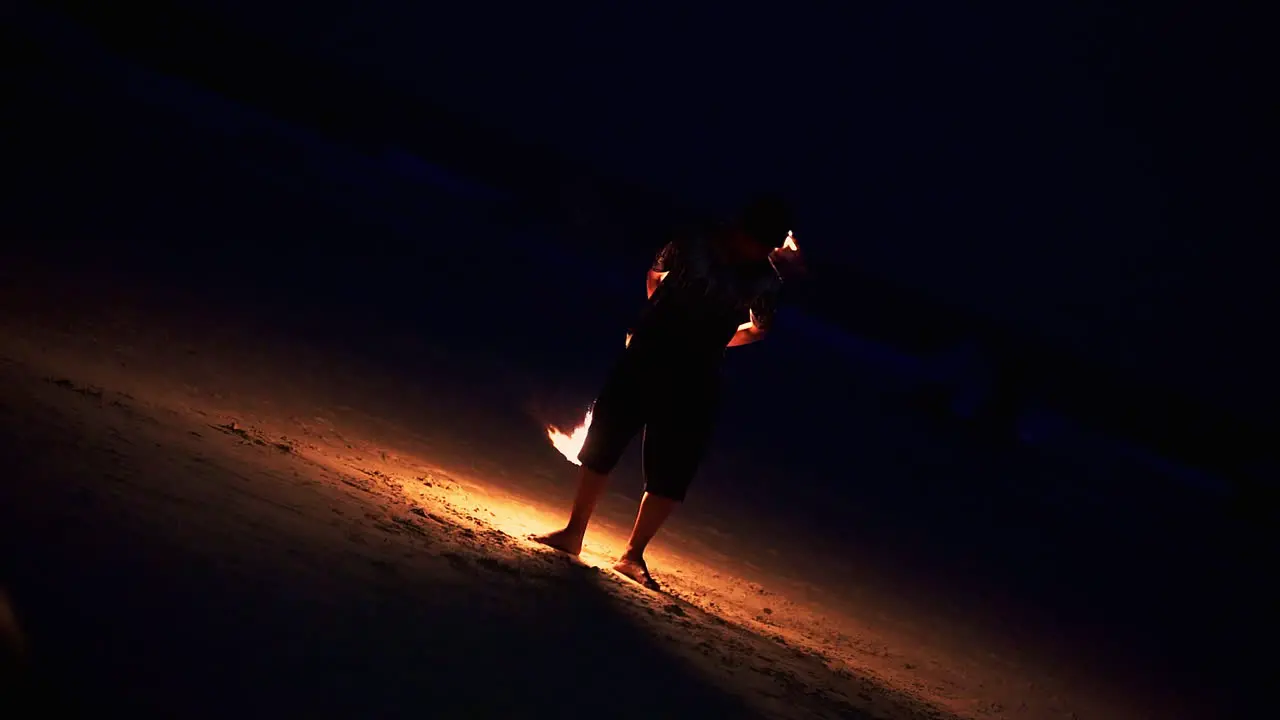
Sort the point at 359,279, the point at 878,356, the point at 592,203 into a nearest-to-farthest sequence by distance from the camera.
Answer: the point at 359,279 → the point at 878,356 → the point at 592,203

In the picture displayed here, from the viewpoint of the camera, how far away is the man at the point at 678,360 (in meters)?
4.04

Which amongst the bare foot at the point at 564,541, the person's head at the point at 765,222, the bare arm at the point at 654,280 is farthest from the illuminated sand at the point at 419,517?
the person's head at the point at 765,222

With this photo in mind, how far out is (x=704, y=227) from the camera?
414 cm

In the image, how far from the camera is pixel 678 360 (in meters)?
4.09

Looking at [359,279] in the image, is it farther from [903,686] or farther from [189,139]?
[903,686]

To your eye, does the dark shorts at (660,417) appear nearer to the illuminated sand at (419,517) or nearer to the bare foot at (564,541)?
the bare foot at (564,541)

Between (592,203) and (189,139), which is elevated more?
(592,203)

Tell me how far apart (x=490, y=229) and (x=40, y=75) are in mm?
5206

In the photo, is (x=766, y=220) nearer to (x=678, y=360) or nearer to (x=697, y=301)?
(x=697, y=301)

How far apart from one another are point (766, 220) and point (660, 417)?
2.61 feet

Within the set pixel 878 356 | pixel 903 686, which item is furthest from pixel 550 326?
pixel 878 356

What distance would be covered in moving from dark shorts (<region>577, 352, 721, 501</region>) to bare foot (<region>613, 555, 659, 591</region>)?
0.26 m

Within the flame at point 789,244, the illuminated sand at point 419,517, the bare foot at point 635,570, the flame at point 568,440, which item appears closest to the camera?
the illuminated sand at point 419,517

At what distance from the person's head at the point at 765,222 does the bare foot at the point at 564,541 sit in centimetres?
120
